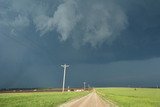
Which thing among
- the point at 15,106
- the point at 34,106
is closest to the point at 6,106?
the point at 15,106

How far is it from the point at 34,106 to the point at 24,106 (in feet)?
4.87

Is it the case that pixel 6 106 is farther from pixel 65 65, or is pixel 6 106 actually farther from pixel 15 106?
pixel 65 65

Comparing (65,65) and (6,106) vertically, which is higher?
(65,65)

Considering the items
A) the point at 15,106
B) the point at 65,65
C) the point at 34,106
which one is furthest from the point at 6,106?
the point at 65,65

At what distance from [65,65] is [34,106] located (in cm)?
8927

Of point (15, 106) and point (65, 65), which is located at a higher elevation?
point (65, 65)

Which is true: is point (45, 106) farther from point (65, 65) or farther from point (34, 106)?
point (65, 65)

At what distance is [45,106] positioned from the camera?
4156 cm

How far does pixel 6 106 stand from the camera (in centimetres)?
3822

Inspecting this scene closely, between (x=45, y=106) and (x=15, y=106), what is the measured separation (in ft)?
16.4

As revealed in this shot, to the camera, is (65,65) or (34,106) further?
(65,65)

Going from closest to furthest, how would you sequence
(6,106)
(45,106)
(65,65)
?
(6,106)
(45,106)
(65,65)

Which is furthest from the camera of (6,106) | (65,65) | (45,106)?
(65,65)

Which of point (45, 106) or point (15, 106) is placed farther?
point (45, 106)
